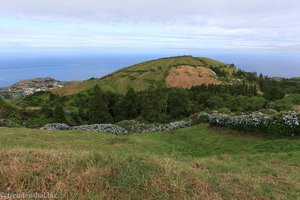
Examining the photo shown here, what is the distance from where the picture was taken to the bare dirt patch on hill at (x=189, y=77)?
Answer: 11406 centimetres

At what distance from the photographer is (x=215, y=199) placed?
21.9ft

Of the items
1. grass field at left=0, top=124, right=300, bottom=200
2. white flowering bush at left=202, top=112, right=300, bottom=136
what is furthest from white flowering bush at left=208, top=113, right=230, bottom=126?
grass field at left=0, top=124, right=300, bottom=200

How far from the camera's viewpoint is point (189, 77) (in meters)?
120

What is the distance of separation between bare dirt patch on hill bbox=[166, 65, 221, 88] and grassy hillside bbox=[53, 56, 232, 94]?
3.35m

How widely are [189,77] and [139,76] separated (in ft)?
77.4

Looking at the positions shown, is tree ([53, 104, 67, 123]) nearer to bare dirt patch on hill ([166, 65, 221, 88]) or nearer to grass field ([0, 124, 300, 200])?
grass field ([0, 124, 300, 200])

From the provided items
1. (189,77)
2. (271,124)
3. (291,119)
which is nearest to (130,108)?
(271,124)

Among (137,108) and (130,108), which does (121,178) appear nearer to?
(130,108)

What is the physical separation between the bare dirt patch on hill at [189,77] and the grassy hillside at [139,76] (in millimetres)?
3353

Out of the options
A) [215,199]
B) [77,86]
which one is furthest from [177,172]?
[77,86]

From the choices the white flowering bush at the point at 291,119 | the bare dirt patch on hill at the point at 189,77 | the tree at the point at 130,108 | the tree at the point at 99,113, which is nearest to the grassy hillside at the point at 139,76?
the bare dirt patch on hill at the point at 189,77

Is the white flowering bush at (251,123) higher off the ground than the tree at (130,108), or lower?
higher

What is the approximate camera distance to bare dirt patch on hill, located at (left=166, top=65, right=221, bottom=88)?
11406 centimetres

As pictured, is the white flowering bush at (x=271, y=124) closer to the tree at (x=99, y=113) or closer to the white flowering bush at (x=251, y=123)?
the white flowering bush at (x=251, y=123)
